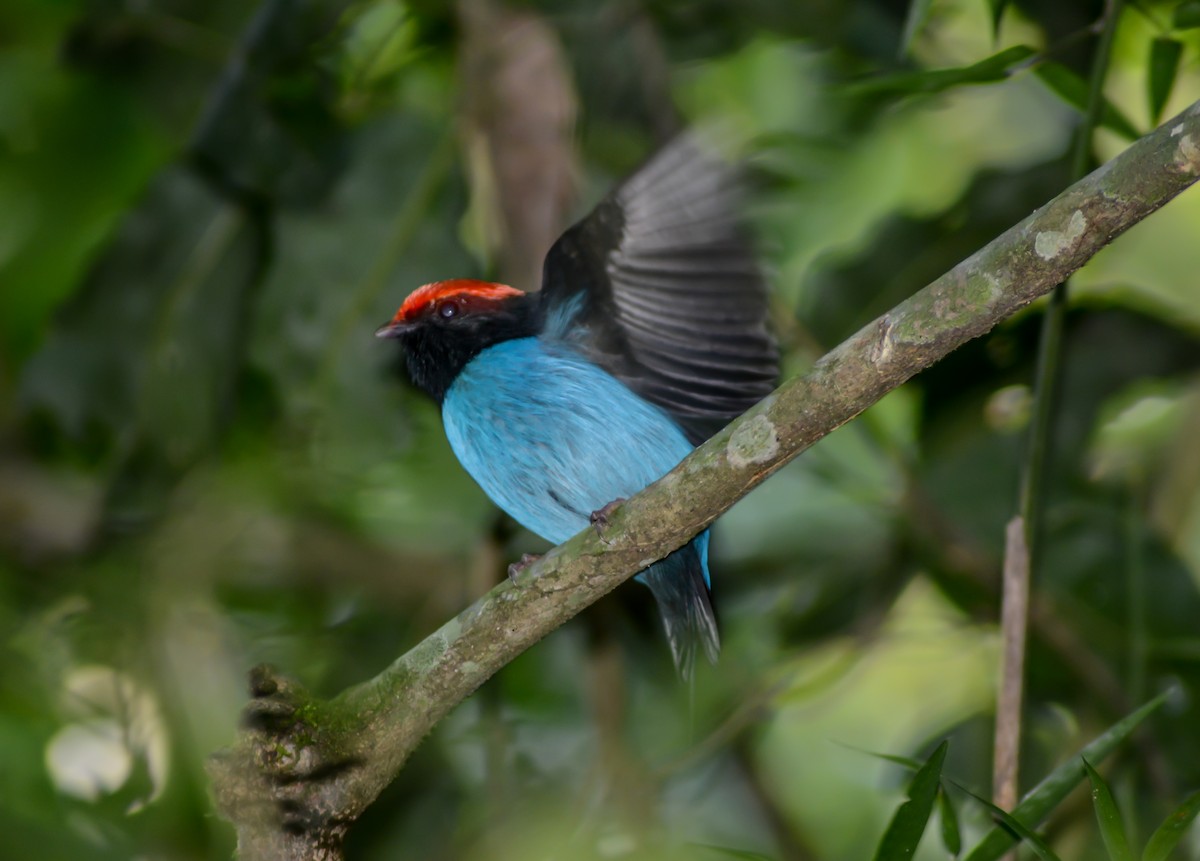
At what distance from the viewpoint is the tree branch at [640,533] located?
6.10 ft

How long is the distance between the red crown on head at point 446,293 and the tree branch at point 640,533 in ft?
3.78

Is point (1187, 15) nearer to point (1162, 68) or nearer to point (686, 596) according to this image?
point (1162, 68)

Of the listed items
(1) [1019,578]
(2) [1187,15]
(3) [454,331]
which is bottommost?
(1) [1019,578]

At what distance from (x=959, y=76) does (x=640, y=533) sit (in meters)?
1.11

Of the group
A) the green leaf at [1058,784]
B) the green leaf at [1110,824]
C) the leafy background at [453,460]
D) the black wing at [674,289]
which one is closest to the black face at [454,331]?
Result: the black wing at [674,289]

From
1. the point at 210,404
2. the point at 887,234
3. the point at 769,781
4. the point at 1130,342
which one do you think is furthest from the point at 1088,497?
the point at 210,404

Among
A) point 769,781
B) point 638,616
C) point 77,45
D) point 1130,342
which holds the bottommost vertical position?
point 769,781

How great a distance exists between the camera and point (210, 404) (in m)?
3.89

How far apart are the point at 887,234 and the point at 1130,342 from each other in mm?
774

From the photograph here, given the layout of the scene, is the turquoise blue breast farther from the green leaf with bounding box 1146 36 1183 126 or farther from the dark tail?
the green leaf with bounding box 1146 36 1183 126

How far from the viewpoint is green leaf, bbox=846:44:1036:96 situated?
8.39ft

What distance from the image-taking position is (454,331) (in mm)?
3320

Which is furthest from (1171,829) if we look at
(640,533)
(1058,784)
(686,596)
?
(686,596)

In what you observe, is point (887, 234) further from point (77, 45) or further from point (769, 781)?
point (77, 45)
